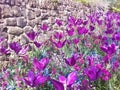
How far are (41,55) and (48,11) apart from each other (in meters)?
2.59

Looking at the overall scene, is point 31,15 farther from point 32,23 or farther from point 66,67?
point 66,67

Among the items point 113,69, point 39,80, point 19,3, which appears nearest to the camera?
point 39,80

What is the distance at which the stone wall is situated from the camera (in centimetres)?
535

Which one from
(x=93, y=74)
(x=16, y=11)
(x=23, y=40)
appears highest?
(x=93, y=74)

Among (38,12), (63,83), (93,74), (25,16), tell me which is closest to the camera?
(63,83)

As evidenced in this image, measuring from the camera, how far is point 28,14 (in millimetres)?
6023

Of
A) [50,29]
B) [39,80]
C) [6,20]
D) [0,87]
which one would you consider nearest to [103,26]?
[50,29]

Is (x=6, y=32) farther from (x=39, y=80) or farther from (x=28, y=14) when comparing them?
(x=39, y=80)

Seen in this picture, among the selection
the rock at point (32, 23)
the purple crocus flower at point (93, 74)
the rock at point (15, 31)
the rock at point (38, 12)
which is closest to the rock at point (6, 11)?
the rock at point (15, 31)

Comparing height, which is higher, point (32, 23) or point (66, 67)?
point (66, 67)

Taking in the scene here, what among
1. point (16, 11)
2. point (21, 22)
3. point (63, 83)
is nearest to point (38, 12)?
point (21, 22)

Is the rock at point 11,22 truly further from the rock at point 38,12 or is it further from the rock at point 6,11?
the rock at point 38,12

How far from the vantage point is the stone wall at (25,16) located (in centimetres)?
535

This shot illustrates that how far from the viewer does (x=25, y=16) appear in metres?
5.89
